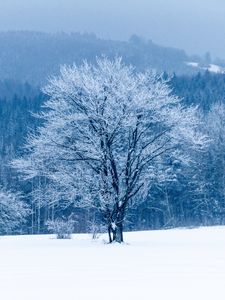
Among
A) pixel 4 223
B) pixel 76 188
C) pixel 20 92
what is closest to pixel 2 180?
pixel 4 223

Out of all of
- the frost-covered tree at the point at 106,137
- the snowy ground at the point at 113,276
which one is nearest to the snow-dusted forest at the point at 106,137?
the frost-covered tree at the point at 106,137

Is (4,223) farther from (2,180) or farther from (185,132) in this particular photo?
(185,132)

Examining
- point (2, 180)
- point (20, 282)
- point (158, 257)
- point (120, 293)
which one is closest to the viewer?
point (120, 293)

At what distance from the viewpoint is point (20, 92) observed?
18425 cm

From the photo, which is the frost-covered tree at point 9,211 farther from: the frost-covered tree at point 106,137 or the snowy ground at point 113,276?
the snowy ground at point 113,276

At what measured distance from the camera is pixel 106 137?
26.1m

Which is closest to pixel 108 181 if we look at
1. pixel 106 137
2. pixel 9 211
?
pixel 106 137

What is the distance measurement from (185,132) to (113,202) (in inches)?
184

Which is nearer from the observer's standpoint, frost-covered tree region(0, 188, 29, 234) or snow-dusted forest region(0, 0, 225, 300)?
snow-dusted forest region(0, 0, 225, 300)

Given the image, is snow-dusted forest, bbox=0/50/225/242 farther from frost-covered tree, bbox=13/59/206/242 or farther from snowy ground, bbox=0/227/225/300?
snowy ground, bbox=0/227/225/300

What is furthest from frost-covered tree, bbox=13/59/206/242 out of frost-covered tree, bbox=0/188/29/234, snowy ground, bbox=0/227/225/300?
frost-covered tree, bbox=0/188/29/234

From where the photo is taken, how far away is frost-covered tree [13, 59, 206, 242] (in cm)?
2588

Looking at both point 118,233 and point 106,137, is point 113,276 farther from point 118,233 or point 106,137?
point 106,137

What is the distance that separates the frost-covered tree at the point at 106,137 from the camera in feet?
84.9
